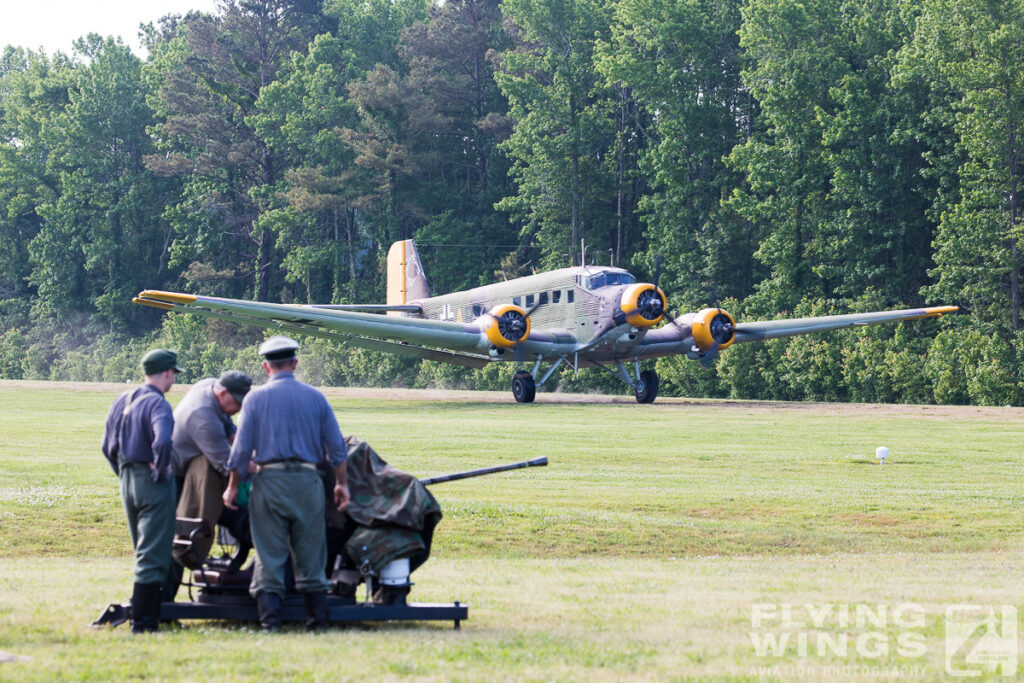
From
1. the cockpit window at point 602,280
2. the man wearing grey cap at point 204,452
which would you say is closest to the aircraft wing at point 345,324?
the cockpit window at point 602,280

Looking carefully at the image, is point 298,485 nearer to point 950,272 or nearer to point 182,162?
point 950,272

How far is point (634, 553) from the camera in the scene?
14.7 meters

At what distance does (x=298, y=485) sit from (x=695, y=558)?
21.9ft

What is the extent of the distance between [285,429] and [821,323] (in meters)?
33.4

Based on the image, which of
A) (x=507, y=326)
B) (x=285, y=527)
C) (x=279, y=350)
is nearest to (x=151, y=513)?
(x=285, y=527)

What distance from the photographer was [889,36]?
2050 inches

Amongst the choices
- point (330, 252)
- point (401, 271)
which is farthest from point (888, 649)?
point (330, 252)

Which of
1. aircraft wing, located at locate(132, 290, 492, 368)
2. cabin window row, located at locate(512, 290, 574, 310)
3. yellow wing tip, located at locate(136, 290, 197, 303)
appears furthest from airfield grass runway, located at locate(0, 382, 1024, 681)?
cabin window row, located at locate(512, 290, 574, 310)

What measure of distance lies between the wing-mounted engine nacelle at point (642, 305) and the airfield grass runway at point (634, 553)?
393 centimetres

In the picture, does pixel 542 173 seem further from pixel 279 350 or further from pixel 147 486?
pixel 147 486

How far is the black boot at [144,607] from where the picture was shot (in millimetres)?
8312

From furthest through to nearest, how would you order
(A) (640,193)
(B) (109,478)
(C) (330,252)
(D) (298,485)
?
(C) (330,252) → (A) (640,193) → (B) (109,478) → (D) (298,485)

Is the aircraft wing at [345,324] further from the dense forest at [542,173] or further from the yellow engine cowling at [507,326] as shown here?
the dense forest at [542,173]

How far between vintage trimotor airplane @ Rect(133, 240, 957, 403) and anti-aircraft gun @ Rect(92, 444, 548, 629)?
86.8 feet
